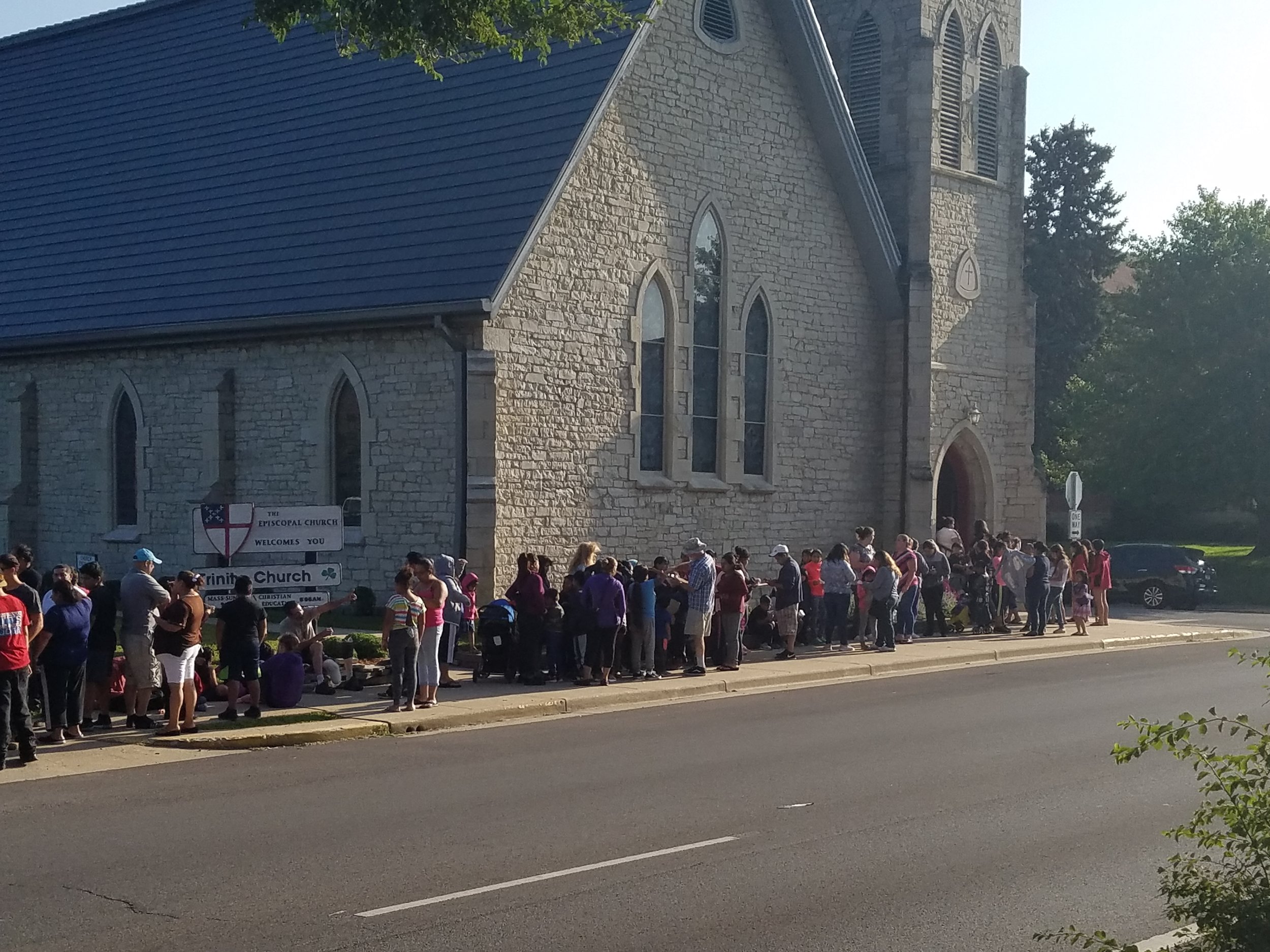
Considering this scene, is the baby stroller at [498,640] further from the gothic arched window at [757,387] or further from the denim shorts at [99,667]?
the gothic arched window at [757,387]

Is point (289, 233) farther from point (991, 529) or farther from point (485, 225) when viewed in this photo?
point (991, 529)

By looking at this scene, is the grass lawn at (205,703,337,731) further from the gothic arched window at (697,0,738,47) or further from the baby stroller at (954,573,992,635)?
the gothic arched window at (697,0,738,47)

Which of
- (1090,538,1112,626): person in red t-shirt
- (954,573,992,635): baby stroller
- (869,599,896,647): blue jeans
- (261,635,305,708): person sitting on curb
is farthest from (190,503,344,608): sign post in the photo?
(1090,538,1112,626): person in red t-shirt

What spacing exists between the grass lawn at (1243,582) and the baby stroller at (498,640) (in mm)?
25780

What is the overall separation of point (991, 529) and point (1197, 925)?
89.2 feet

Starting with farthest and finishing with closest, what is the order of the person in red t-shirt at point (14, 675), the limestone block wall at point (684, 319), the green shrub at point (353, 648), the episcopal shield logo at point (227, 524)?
the limestone block wall at point (684, 319) < the green shrub at point (353, 648) < the episcopal shield logo at point (227, 524) < the person in red t-shirt at point (14, 675)

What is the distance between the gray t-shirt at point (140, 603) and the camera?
14141mm

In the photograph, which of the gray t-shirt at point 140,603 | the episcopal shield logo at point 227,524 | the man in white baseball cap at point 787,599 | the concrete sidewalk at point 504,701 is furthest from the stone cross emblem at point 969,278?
the gray t-shirt at point 140,603

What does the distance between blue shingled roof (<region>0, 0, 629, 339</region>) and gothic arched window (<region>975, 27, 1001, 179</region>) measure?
11.2 m

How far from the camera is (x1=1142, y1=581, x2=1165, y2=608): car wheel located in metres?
37.2

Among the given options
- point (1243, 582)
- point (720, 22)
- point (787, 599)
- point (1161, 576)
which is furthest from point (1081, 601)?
point (1243, 582)

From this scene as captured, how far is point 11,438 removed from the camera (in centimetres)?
2853

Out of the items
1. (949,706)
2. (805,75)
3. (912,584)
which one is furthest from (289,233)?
(949,706)

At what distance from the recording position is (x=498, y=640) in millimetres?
18594
